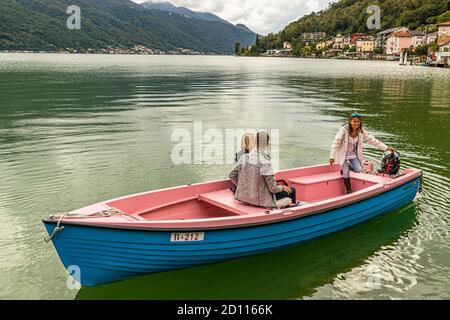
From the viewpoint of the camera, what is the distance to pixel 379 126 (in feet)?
76.7

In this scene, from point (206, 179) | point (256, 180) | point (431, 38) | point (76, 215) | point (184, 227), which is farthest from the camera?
point (431, 38)

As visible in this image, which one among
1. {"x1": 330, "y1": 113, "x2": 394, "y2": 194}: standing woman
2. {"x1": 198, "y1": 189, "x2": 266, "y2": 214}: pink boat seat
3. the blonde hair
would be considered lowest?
{"x1": 198, "y1": 189, "x2": 266, "y2": 214}: pink boat seat

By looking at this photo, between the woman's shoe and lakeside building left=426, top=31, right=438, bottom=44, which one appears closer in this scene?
the woman's shoe

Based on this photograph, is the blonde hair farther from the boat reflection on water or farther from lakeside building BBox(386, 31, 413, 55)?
lakeside building BBox(386, 31, 413, 55)

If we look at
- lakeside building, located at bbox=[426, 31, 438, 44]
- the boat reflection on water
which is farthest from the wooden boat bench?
lakeside building, located at bbox=[426, 31, 438, 44]

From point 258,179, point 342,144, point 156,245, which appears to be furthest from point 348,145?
point 156,245

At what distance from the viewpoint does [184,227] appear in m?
7.14

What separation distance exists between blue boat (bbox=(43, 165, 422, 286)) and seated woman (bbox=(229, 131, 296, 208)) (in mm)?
230

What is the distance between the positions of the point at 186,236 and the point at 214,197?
2.20 m

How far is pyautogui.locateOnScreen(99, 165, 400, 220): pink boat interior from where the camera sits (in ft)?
28.0

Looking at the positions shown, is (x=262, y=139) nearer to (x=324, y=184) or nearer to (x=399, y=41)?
(x=324, y=184)

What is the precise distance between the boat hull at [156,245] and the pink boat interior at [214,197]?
1.87 ft
